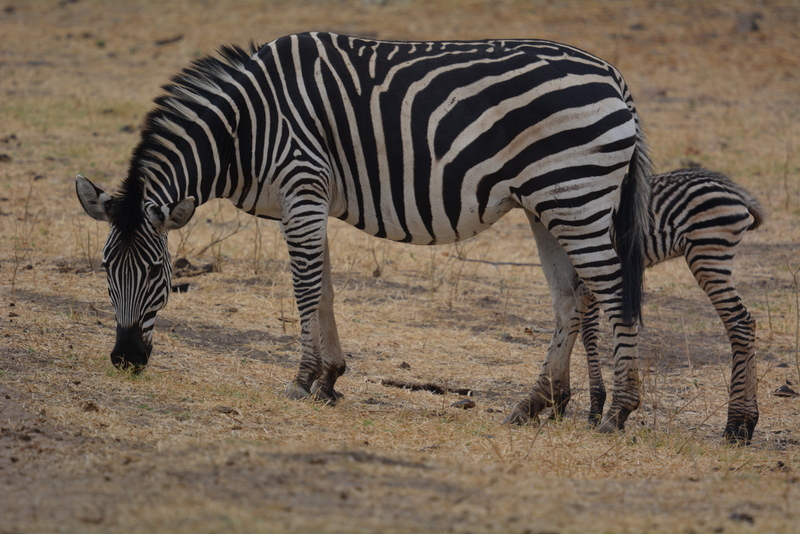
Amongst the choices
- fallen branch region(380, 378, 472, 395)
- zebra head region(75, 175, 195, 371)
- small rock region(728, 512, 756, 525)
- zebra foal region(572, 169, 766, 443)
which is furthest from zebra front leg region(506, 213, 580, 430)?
zebra head region(75, 175, 195, 371)

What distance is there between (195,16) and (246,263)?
15.1m

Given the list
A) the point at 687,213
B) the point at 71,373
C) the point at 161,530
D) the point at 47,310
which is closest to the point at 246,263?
the point at 47,310

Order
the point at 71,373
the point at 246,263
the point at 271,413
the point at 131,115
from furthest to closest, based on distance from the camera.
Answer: the point at 131,115, the point at 246,263, the point at 71,373, the point at 271,413

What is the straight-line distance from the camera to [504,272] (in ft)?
35.0

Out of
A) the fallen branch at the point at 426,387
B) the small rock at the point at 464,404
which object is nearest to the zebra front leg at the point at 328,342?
the fallen branch at the point at 426,387

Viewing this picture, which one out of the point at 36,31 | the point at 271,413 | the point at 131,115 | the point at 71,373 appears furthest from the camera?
the point at 36,31

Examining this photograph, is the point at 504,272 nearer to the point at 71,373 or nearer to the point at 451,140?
the point at 451,140

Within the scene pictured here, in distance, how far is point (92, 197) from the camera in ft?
19.7

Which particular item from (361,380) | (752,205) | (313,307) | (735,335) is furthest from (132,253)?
(752,205)

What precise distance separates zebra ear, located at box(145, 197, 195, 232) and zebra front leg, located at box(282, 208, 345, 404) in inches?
27.5

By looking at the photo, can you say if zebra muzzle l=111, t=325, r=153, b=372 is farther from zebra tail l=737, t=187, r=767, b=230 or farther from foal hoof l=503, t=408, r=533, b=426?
zebra tail l=737, t=187, r=767, b=230

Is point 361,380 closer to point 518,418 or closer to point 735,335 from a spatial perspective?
point 518,418

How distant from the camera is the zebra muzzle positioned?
239 inches

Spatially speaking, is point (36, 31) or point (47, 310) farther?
point (36, 31)
